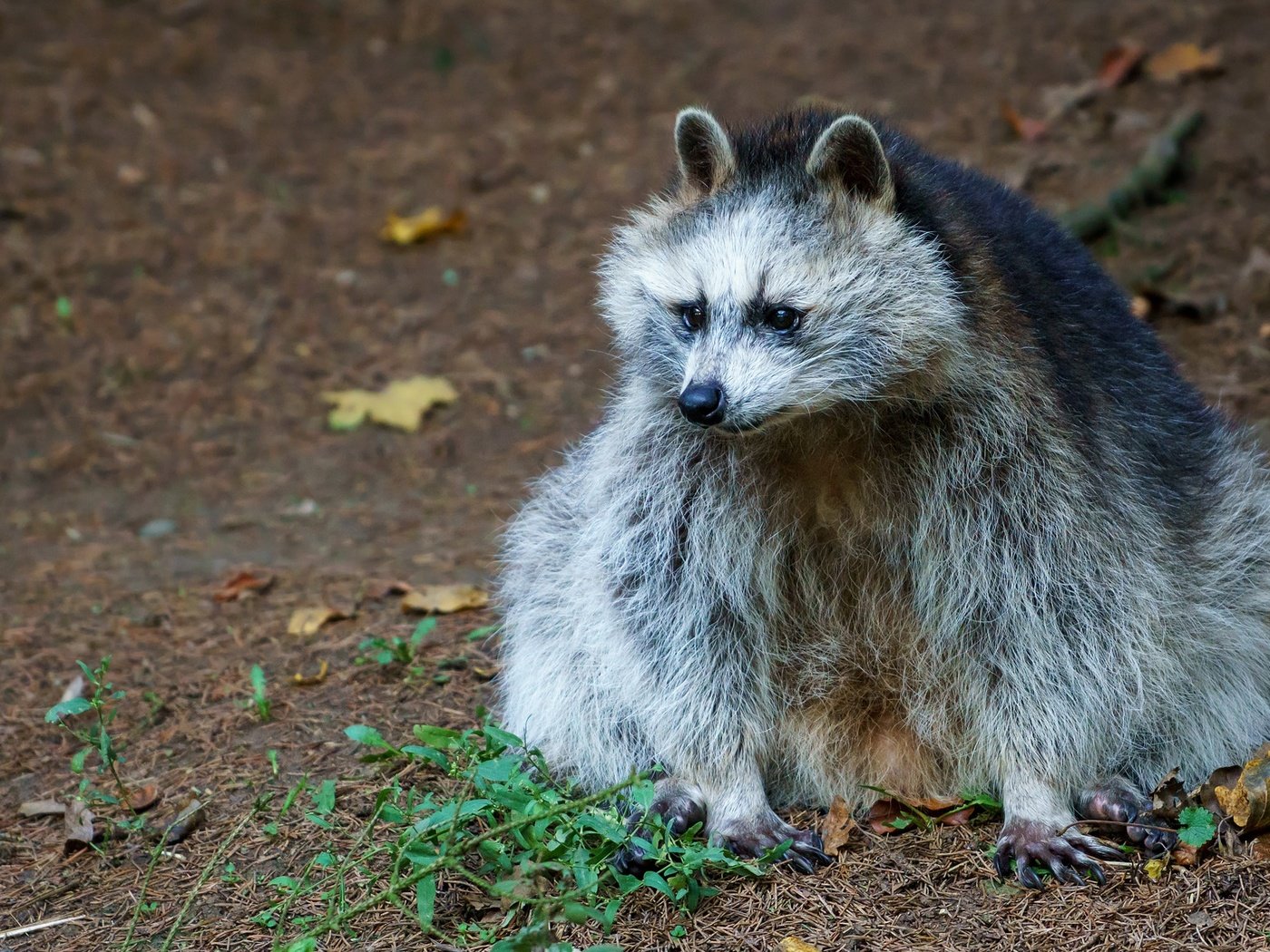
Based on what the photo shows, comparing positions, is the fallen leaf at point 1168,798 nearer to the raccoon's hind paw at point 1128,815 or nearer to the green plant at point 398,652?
the raccoon's hind paw at point 1128,815

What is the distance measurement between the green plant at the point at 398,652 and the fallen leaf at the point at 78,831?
103cm

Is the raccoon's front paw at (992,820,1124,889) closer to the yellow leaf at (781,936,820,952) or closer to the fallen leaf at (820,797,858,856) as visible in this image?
the fallen leaf at (820,797,858,856)

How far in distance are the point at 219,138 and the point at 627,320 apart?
5.88m

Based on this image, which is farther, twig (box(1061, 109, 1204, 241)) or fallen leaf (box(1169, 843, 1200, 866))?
twig (box(1061, 109, 1204, 241))

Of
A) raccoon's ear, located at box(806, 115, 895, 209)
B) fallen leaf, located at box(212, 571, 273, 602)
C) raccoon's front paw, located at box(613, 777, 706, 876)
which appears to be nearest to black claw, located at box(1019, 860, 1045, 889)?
raccoon's front paw, located at box(613, 777, 706, 876)

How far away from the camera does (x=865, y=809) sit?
3.91 m

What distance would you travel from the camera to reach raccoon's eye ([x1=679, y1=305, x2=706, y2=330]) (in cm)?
355

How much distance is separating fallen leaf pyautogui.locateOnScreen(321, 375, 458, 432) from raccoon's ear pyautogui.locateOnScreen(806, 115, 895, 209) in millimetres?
3742

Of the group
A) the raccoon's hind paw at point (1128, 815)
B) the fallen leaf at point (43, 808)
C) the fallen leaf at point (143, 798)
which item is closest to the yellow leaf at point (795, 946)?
the raccoon's hind paw at point (1128, 815)

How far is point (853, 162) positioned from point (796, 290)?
371 millimetres

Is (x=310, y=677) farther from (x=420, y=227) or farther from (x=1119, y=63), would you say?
(x=1119, y=63)

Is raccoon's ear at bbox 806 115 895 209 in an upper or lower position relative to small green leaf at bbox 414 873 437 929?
upper

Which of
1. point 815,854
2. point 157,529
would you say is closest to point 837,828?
point 815,854

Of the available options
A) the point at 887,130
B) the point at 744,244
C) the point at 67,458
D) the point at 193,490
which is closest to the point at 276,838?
the point at 744,244
